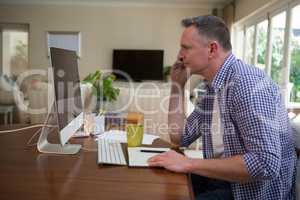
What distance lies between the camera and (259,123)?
0.91 m

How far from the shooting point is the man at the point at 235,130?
916 millimetres

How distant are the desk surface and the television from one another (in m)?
5.58

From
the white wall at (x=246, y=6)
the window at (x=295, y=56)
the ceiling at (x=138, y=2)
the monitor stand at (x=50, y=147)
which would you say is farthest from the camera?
the ceiling at (x=138, y=2)

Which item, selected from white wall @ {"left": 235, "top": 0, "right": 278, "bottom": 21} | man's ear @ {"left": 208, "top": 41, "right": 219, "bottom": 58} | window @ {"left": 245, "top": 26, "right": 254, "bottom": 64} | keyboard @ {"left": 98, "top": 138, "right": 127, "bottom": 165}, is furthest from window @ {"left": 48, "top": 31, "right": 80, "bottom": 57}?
man's ear @ {"left": 208, "top": 41, "right": 219, "bottom": 58}

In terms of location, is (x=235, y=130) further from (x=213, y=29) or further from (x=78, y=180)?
(x=78, y=180)

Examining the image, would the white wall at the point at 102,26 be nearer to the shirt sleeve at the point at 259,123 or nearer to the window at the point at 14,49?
the window at the point at 14,49

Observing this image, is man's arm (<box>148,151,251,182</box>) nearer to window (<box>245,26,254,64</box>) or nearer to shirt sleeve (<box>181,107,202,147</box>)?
shirt sleeve (<box>181,107,202,147</box>)

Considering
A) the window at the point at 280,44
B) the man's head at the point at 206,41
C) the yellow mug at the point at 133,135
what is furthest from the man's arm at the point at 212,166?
the window at the point at 280,44

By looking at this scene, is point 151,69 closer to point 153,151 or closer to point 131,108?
point 131,108

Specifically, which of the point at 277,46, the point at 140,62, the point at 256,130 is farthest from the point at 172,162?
the point at 140,62

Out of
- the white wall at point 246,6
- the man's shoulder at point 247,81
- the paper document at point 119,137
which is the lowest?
the paper document at point 119,137

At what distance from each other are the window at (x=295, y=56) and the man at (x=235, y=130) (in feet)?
8.49

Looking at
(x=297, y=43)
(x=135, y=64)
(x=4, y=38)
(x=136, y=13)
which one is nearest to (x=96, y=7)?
(x=136, y=13)

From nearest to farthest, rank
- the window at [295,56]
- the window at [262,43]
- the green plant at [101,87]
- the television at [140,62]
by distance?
the green plant at [101,87] < the window at [295,56] < the window at [262,43] < the television at [140,62]
